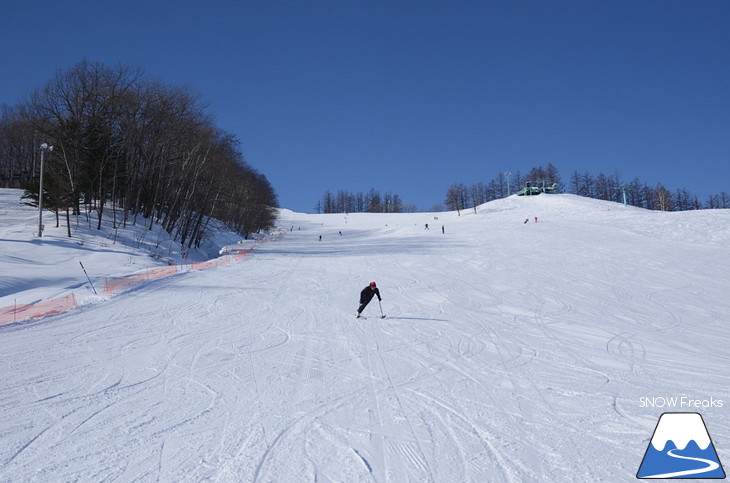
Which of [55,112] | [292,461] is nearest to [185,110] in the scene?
[55,112]

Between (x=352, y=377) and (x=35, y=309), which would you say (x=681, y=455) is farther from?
(x=35, y=309)

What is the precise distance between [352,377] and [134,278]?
15105mm

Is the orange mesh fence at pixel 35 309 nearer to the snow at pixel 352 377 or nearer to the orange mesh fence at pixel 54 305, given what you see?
the orange mesh fence at pixel 54 305

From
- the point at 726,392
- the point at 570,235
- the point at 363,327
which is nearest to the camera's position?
the point at 726,392

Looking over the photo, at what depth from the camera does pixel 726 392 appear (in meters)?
6.47

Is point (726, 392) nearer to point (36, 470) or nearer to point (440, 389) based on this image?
point (440, 389)

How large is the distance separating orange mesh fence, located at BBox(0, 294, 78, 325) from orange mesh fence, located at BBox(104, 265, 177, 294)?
6.87 ft

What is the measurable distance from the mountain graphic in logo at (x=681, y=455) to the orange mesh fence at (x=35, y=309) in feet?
46.8

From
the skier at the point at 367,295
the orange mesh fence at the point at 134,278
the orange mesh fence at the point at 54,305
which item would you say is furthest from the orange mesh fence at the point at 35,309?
the skier at the point at 367,295

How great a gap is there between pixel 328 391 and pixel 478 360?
3.47 m

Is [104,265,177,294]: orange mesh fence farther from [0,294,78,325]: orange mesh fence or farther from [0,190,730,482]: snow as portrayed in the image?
[0,294,78,325]: orange mesh fence

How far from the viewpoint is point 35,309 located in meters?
12.5

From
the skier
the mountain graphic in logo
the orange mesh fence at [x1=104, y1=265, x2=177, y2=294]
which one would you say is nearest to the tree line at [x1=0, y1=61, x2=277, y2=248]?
the orange mesh fence at [x1=104, y1=265, x2=177, y2=294]

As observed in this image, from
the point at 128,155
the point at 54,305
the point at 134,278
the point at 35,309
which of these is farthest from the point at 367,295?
the point at 128,155
